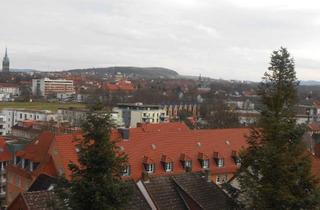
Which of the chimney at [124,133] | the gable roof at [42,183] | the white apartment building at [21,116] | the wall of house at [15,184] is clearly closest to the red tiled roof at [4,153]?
the wall of house at [15,184]

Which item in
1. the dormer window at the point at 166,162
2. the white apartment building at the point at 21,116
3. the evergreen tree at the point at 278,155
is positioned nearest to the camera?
the evergreen tree at the point at 278,155

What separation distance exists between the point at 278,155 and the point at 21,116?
97602 millimetres

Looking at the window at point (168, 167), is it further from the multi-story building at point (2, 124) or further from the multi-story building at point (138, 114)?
the multi-story building at point (2, 124)

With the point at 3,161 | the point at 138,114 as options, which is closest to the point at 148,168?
the point at 3,161

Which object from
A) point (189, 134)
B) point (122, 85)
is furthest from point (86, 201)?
point (122, 85)

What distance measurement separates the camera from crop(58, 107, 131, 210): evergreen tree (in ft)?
49.2

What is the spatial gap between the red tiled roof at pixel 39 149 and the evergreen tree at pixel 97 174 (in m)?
24.3

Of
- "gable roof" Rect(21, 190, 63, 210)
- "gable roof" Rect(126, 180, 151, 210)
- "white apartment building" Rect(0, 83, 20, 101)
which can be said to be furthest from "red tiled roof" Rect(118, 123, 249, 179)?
"white apartment building" Rect(0, 83, 20, 101)

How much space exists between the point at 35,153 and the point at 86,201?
26.6 meters

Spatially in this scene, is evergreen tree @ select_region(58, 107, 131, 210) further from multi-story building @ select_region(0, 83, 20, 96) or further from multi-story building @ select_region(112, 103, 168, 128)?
multi-story building @ select_region(0, 83, 20, 96)

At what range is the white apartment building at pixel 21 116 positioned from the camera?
103625 millimetres

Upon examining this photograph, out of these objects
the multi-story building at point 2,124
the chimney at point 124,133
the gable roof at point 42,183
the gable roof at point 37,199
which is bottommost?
the multi-story building at point 2,124

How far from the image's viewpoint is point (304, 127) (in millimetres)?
16594

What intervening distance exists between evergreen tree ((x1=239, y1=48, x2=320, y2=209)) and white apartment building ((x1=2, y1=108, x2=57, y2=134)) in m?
89.0
